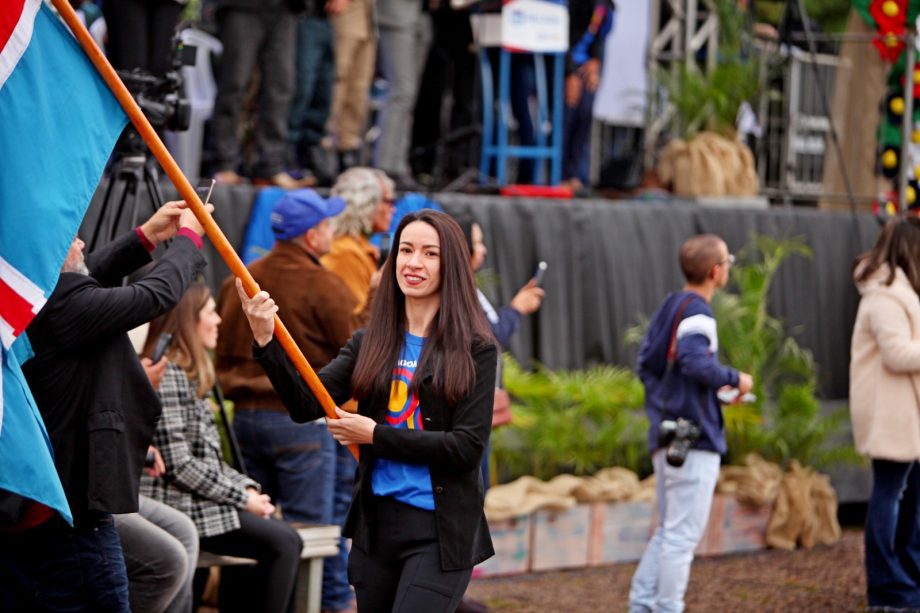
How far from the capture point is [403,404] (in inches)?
176

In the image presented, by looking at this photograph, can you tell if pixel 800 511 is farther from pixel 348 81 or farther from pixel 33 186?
pixel 33 186

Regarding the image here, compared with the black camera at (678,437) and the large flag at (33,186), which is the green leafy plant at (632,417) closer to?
the black camera at (678,437)

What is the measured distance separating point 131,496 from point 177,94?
1.95 m

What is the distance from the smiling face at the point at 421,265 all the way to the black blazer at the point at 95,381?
68 cm

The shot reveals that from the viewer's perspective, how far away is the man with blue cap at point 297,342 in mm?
6414

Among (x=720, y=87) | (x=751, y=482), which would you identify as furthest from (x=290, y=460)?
(x=720, y=87)

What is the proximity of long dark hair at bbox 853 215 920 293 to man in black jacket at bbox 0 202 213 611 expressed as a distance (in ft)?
12.5

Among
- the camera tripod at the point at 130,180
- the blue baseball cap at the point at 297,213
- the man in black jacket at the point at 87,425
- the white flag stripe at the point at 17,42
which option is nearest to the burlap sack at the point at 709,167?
the blue baseball cap at the point at 297,213

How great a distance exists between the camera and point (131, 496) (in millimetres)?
4438

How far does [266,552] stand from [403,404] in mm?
1663

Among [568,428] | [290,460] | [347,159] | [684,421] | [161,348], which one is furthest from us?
[347,159]

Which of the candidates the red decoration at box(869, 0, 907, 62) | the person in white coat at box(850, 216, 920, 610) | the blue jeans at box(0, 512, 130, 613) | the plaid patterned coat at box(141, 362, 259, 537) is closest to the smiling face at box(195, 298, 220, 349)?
the plaid patterned coat at box(141, 362, 259, 537)

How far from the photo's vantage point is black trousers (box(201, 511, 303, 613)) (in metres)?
5.86

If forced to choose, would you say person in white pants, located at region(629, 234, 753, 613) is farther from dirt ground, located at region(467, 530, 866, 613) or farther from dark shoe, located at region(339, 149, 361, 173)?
dark shoe, located at region(339, 149, 361, 173)
